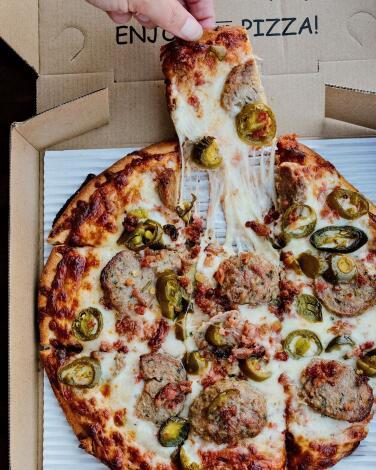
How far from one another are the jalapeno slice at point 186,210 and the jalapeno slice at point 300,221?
2.19 feet

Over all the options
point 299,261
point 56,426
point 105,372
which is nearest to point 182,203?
point 299,261

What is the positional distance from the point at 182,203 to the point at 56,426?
1.77m

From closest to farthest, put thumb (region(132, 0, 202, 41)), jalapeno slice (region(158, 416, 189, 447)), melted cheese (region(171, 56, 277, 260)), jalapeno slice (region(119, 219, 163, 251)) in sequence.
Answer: thumb (region(132, 0, 202, 41)), jalapeno slice (region(158, 416, 189, 447)), jalapeno slice (region(119, 219, 163, 251)), melted cheese (region(171, 56, 277, 260))

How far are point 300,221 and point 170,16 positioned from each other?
59.6 inches

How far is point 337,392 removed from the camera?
13.8ft

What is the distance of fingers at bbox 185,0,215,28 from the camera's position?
15.2ft

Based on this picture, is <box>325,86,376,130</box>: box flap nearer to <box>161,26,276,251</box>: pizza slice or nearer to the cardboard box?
the cardboard box

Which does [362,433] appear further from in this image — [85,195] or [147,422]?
[85,195]

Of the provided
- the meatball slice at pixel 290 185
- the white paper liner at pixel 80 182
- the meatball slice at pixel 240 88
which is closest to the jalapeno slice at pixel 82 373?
the white paper liner at pixel 80 182

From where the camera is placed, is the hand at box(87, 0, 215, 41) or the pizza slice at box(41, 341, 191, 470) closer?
the hand at box(87, 0, 215, 41)

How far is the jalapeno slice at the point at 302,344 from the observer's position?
4316 millimetres

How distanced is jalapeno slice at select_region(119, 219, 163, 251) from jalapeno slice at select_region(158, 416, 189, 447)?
3.68 ft

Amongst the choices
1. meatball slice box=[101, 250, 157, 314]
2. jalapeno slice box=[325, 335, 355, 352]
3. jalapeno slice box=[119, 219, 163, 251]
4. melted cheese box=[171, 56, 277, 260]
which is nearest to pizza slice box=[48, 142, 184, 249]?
jalapeno slice box=[119, 219, 163, 251]

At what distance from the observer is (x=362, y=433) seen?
430cm
